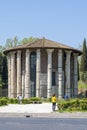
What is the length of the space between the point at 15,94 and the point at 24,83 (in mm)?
2750

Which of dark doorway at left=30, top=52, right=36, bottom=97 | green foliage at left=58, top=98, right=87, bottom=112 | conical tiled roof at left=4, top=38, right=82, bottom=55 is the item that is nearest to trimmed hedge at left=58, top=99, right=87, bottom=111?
green foliage at left=58, top=98, right=87, bottom=112

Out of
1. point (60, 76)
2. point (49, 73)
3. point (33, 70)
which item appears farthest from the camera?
point (33, 70)

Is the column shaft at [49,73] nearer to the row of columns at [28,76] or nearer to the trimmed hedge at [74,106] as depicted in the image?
the row of columns at [28,76]

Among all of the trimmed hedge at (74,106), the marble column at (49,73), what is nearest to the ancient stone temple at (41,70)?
the marble column at (49,73)

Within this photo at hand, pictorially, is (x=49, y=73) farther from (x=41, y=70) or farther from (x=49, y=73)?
(x=41, y=70)

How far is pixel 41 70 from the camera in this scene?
64188 mm

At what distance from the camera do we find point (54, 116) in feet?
107

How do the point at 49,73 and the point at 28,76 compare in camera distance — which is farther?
the point at 28,76

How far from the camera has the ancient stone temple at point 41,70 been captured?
63.7 m

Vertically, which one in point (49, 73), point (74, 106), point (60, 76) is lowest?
point (74, 106)

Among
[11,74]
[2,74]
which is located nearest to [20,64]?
[11,74]

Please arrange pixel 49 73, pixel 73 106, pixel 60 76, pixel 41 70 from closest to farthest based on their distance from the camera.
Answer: pixel 73 106 < pixel 49 73 < pixel 41 70 < pixel 60 76

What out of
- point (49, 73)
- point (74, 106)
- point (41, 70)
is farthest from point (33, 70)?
point (74, 106)

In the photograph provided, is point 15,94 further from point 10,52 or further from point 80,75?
point 80,75
